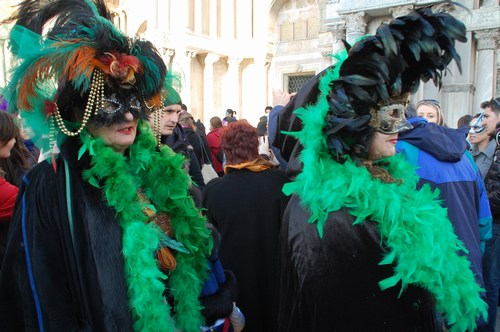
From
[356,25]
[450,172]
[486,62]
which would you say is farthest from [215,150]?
[486,62]

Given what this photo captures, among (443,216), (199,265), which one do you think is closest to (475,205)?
(443,216)

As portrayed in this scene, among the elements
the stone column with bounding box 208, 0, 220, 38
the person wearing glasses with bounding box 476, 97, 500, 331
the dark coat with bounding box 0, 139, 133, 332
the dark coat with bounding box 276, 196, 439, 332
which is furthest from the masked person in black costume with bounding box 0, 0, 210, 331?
the stone column with bounding box 208, 0, 220, 38

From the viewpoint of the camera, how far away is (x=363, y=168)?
1890 mm

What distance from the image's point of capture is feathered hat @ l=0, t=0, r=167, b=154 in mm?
1664

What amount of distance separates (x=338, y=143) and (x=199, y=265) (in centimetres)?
94

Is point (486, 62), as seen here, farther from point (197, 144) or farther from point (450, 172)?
point (450, 172)

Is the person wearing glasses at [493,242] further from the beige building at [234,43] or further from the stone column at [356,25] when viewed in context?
the beige building at [234,43]

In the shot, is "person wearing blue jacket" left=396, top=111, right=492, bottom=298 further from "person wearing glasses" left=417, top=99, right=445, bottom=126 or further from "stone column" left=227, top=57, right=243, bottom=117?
"stone column" left=227, top=57, right=243, bottom=117

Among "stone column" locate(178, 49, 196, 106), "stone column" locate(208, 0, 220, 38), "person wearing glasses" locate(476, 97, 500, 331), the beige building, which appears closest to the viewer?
"person wearing glasses" locate(476, 97, 500, 331)

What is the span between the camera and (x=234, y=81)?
1750 cm

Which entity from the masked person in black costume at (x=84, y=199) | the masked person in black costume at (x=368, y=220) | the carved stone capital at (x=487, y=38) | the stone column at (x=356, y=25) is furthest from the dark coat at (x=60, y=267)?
the carved stone capital at (x=487, y=38)

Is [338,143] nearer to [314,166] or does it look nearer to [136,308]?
[314,166]

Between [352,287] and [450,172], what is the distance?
1.33 metres

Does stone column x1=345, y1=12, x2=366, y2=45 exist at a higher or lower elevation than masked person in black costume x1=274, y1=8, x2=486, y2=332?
higher
